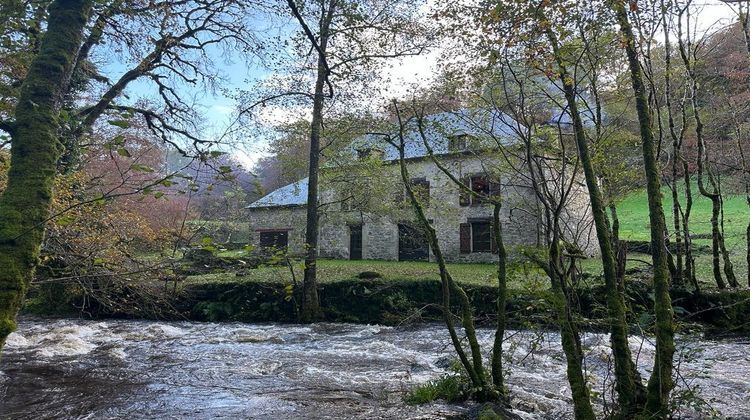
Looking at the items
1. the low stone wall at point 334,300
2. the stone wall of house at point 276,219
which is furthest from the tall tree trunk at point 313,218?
the stone wall of house at point 276,219

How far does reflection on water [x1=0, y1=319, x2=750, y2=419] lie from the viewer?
18.5 feet

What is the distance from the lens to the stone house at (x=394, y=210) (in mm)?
14180

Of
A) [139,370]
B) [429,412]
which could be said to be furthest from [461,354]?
[139,370]

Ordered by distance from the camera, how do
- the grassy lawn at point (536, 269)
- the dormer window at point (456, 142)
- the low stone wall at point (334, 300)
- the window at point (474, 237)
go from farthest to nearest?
the window at point (474, 237) < the low stone wall at point (334, 300) < the dormer window at point (456, 142) < the grassy lawn at point (536, 269)

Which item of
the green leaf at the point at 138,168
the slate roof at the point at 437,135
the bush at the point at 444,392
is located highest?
the slate roof at the point at 437,135

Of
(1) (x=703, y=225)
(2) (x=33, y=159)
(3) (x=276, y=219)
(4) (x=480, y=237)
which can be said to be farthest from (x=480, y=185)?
(3) (x=276, y=219)

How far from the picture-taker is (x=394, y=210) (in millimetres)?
15695

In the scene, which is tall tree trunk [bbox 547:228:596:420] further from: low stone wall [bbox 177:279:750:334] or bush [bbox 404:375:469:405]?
low stone wall [bbox 177:279:750:334]

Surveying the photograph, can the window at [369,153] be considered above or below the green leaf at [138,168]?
above

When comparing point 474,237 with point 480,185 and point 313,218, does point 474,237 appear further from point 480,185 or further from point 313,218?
point 313,218

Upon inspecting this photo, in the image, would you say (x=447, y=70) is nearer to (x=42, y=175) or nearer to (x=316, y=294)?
(x=42, y=175)

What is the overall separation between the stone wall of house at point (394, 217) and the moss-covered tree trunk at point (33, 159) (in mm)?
12194

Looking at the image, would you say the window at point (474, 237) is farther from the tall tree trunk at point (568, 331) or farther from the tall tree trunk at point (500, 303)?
the tall tree trunk at point (568, 331)

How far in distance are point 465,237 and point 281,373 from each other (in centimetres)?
1652
